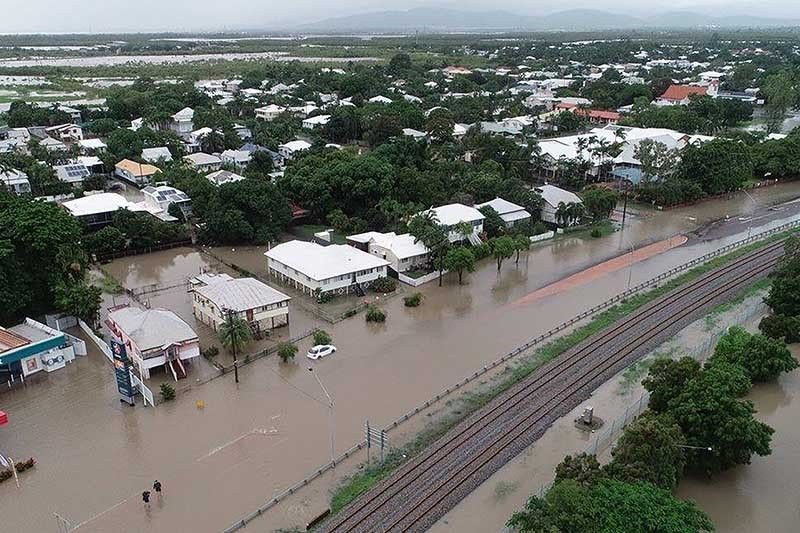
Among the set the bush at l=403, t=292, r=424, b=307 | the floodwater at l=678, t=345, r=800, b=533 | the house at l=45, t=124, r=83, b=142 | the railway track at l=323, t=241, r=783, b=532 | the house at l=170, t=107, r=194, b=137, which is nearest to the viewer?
the floodwater at l=678, t=345, r=800, b=533

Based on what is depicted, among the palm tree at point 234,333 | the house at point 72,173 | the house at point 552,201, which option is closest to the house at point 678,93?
the house at point 552,201

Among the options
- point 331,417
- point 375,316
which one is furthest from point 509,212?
point 331,417

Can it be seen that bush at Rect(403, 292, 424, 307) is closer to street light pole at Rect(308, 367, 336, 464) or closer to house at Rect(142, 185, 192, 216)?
street light pole at Rect(308, 367, 336, 464)

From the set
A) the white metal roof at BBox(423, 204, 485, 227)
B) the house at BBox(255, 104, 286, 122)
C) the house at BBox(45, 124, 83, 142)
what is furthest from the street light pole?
the house at BBox(255, 104, 286, 122)

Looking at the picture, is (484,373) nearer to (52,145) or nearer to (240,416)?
(240,416)

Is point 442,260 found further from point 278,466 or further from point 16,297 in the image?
point 16,297

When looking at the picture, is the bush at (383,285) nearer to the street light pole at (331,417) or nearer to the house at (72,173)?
the street light pole at (331,417)
